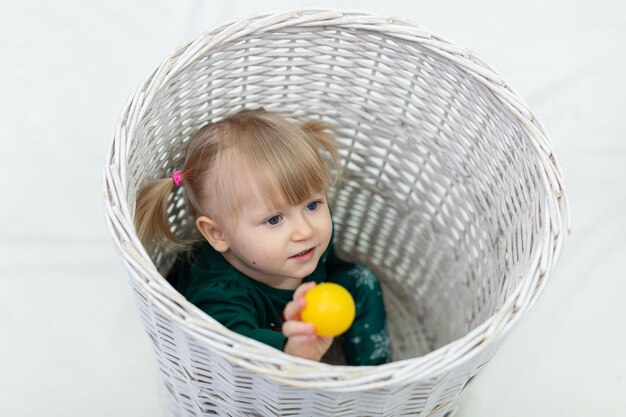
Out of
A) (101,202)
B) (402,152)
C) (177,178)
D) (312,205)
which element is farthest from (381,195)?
(101,202)

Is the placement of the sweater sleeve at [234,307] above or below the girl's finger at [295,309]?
below

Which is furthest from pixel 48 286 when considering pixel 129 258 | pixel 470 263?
pixel 470 263

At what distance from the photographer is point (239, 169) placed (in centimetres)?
87

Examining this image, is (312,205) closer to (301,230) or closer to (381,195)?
(301,230)

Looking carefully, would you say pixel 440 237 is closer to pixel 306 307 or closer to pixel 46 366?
pixel 306 307

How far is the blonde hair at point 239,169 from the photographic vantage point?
0.87m

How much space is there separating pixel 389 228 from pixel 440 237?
96 mm

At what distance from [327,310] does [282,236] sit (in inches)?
6.1

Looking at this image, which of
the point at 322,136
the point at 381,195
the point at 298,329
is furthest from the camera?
the point at 381,195

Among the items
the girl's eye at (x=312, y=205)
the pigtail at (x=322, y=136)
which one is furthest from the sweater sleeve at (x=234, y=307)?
the pigtail at (x=322, y=136)

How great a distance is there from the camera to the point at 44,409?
103cm

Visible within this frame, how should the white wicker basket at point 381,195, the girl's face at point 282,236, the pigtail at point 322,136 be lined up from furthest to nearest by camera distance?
1. the pigtail at point 322,136
2. the girl's face at point 282,236
3. the white wicker basket at point 381,195

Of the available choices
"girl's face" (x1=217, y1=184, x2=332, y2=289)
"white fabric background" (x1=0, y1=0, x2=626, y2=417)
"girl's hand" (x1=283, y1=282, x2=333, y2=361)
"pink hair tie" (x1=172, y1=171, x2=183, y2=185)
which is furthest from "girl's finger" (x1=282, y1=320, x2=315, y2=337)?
"white fabric background" (x1=0, y1=0, x2=626, y2=417)

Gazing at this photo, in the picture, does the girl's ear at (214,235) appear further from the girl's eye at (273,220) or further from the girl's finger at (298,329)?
the girl's finger at (298,329)
